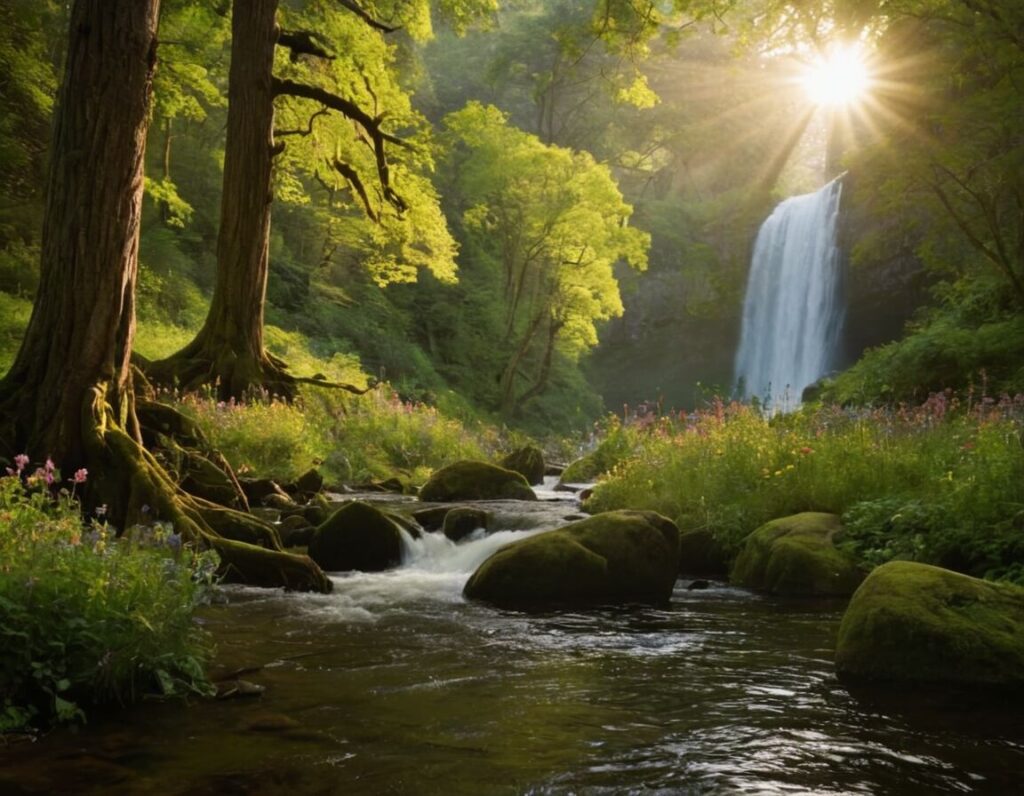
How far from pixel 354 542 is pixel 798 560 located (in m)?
4.12

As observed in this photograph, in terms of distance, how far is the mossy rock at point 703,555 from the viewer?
8.88m

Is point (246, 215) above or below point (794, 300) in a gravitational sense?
below

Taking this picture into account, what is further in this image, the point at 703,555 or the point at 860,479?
the point at 860,479

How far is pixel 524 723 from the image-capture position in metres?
3.88

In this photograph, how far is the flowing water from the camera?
3184 millimetres

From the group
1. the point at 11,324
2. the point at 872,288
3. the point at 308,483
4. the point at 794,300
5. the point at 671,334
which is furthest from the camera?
the point at 671,334

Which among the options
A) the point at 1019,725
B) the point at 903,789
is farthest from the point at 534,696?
the point at 1019,725

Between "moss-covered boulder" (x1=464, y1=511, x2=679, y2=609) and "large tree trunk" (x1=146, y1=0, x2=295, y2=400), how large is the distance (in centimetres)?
687

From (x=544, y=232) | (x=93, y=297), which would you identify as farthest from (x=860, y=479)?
(x=544, y=232)

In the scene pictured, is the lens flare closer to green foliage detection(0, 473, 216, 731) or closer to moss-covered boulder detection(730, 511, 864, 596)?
moss-covered boulder detection(730, 511, 864, 596)

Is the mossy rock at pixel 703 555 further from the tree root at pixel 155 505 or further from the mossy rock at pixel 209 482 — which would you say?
the mossy rock at pixel 209 482

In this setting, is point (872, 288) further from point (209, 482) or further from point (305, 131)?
point (209, 482)

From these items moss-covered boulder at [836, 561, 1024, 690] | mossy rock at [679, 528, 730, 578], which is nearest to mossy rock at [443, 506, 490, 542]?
mossy rock at [679, 528, 730, 578]

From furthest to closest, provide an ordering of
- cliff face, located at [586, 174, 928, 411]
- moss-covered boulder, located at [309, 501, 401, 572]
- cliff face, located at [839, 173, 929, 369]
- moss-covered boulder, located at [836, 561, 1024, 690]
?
cliff face, located at [586, 174, 928, 411] < cliff face, located at [839, 173, 929, 369] < moss-covered boulder, located at [309, 501, 401, 572] < moss-covered boulder, located at [836, 561, 1024, 690]
